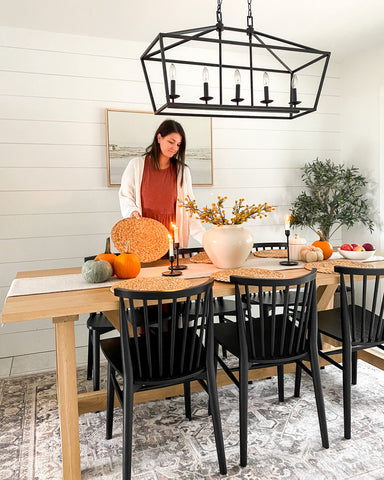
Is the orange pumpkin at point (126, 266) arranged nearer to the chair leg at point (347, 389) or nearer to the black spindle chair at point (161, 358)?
the black spindle chair at point (161, 358)

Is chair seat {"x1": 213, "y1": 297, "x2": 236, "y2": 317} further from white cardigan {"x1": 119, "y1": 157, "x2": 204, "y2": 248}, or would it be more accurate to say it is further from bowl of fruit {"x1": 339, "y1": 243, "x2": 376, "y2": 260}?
bowl of fruit {"x1": 339, "y1": 243, "x2": 376, "y2": 260}

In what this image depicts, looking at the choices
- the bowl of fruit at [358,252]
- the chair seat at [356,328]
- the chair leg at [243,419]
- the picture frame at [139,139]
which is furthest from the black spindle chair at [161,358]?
the picture frame at [139,139]

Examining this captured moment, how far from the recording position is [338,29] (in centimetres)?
349

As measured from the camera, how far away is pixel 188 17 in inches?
126

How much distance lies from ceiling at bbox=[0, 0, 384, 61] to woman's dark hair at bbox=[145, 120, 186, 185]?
0.94 metres

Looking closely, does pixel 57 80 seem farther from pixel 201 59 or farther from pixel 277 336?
pixel 277 336

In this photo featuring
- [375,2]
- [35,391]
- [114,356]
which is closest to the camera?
[114,356]

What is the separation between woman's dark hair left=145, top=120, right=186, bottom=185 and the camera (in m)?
2.80

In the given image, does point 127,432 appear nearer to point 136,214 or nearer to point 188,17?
point 136,214

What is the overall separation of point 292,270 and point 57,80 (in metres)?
2.54

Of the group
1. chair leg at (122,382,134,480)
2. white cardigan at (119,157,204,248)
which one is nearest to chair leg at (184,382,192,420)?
chair leg at (122,382,134,480)

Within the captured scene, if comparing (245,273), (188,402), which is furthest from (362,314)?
(188,402)

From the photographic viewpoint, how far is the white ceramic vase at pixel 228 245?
2316 millimetres

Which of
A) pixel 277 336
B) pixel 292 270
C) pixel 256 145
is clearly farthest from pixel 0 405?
pixel 256 145
